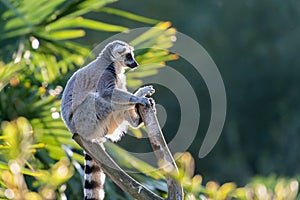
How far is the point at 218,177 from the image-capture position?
8.73 meters

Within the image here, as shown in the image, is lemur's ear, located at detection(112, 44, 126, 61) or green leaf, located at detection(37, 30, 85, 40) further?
green leaf, located at detection(37, 30, 85, 40)

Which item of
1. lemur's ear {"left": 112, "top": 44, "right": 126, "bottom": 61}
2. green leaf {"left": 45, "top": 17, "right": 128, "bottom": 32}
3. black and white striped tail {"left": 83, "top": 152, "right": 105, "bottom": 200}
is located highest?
A: lemur's ear {"left": 112, "top": 44, "right": 126, "bottom": 61}

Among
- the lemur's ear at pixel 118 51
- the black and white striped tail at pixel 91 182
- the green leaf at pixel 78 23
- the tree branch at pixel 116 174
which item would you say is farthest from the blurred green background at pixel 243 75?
the tree branch at pixel 116 174

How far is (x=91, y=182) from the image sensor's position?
192 cm

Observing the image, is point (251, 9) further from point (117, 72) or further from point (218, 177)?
point (117, 72)

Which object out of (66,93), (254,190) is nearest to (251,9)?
(66,93)

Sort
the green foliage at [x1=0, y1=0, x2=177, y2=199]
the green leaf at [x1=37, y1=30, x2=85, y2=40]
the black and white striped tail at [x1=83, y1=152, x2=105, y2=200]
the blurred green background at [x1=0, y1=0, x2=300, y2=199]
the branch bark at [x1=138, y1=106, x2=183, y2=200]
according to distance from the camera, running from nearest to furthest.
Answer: the branch bark at [x1=138, y1=106, x2=183, y2=200], the black and white striped tail at [x1=83, y1=152, x2=105, y2=200], the green foliage at [x1=0, y1=0, x2=177, y2=199], the green leaf at [x1=37, y1=30, x2=85, y2=40], the blurred green background at [x1=0, y1=0, x2=300, y2=199]

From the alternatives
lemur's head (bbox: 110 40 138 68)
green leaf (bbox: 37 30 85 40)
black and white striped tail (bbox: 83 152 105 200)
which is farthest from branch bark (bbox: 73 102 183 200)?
green leaf (bbox: 37 30 85 40)

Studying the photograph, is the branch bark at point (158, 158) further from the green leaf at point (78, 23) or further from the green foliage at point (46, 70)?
the green leaf at point (78, 23)

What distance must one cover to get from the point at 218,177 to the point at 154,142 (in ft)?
23.6

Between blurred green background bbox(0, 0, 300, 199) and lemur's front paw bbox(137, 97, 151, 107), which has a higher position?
lemur's front paw bbox(137, 97, 151, 107)

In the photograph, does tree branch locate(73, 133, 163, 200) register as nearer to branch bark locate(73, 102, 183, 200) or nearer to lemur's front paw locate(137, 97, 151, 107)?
branch bark locate(73, 102, 183, 200)

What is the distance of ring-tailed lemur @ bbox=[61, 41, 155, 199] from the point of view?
6.32ft

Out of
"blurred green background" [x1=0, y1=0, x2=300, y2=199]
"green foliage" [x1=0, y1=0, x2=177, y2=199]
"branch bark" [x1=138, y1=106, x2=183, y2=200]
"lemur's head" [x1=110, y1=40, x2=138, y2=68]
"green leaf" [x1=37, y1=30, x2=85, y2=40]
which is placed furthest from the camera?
"blurred green background" [x1=0, y1=0, x2=300, y2=199]
